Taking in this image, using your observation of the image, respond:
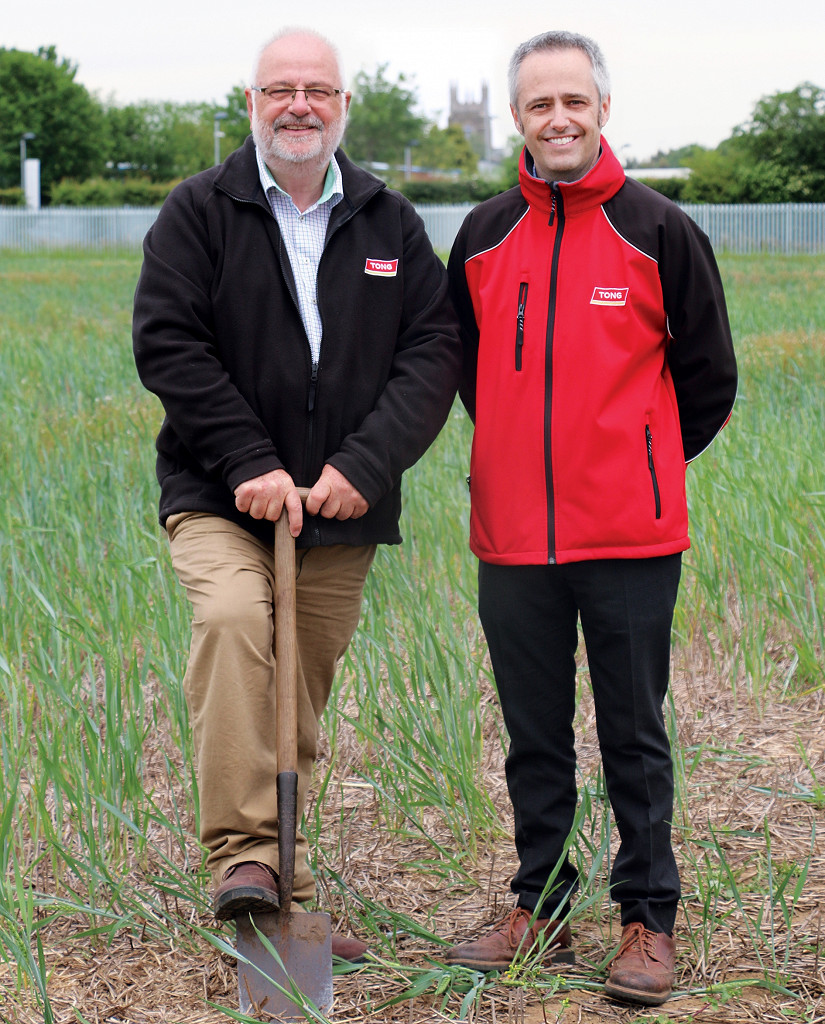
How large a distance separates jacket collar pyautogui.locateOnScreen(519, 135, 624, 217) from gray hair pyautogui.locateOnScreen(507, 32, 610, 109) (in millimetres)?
127

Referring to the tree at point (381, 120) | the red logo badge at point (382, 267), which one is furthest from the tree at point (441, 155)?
the red logo badge at point (382, 267)

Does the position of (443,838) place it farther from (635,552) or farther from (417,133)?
(417,133)

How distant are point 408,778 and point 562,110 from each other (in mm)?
1492

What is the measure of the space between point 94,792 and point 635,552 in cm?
125

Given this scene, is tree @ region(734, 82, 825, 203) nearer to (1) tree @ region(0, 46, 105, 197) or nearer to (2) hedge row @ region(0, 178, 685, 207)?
(2) hedge row @ region(0, 178, 685, 207)

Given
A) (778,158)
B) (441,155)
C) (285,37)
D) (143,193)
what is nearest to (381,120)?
(441,155)

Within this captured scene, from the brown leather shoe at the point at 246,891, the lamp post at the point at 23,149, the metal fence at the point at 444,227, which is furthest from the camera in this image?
the lamp post at the point at 23,149

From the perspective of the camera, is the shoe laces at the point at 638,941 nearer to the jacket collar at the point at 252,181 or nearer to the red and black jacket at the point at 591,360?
the red and black jacket at the point at 591,360

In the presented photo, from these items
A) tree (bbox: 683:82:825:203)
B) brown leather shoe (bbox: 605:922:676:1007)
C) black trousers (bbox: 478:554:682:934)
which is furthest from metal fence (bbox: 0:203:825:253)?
brown leather shoe (bbox: 605:922:676:1007)

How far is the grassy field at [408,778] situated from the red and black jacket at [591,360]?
61cm

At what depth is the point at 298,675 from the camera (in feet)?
8.07

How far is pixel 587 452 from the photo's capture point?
7.30 feet

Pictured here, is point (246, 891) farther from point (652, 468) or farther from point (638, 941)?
point (652, 468)

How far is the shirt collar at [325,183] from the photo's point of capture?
7.91ft
